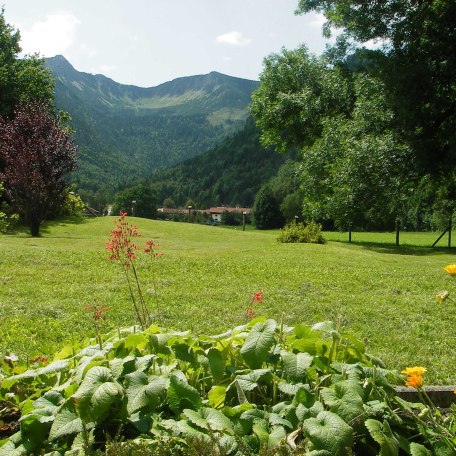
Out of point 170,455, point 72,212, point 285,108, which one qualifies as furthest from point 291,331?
point 72,212

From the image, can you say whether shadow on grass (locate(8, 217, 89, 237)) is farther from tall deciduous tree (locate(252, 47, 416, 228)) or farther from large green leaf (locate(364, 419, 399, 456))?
large green leaf (locate(364, 419, 399, 456))

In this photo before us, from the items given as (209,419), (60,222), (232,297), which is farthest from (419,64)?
(60,222)

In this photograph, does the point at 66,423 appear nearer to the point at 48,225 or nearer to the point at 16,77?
the point at 48,225

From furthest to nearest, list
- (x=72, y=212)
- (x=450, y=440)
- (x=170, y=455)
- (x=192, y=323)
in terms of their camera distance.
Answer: (x=72, y=212) → (x=192, y=323) → (x=450, y=440) → (x=170, y=455)

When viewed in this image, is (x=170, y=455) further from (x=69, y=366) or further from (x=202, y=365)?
(x=69, y=366)

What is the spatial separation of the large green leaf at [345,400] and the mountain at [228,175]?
492 ft

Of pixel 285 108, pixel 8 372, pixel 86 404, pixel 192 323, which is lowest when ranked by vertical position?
pixel 192 323

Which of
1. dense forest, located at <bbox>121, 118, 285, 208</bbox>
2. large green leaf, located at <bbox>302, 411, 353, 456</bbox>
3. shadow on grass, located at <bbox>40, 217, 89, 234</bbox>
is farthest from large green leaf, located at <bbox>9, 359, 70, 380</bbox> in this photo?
dense forest, located at <bbox>121, 118, 285, 208</bbox>

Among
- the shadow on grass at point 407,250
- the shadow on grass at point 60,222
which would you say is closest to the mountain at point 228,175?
the shadow on grass at point 60,222

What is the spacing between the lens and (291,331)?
291cm

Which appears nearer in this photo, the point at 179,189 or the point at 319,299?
the point at 319,299

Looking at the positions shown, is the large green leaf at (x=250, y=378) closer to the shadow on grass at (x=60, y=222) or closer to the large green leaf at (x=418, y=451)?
the large green leaf at (x=418, y=451)

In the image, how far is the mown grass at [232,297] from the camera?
5438mm

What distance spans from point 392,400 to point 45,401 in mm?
1630
